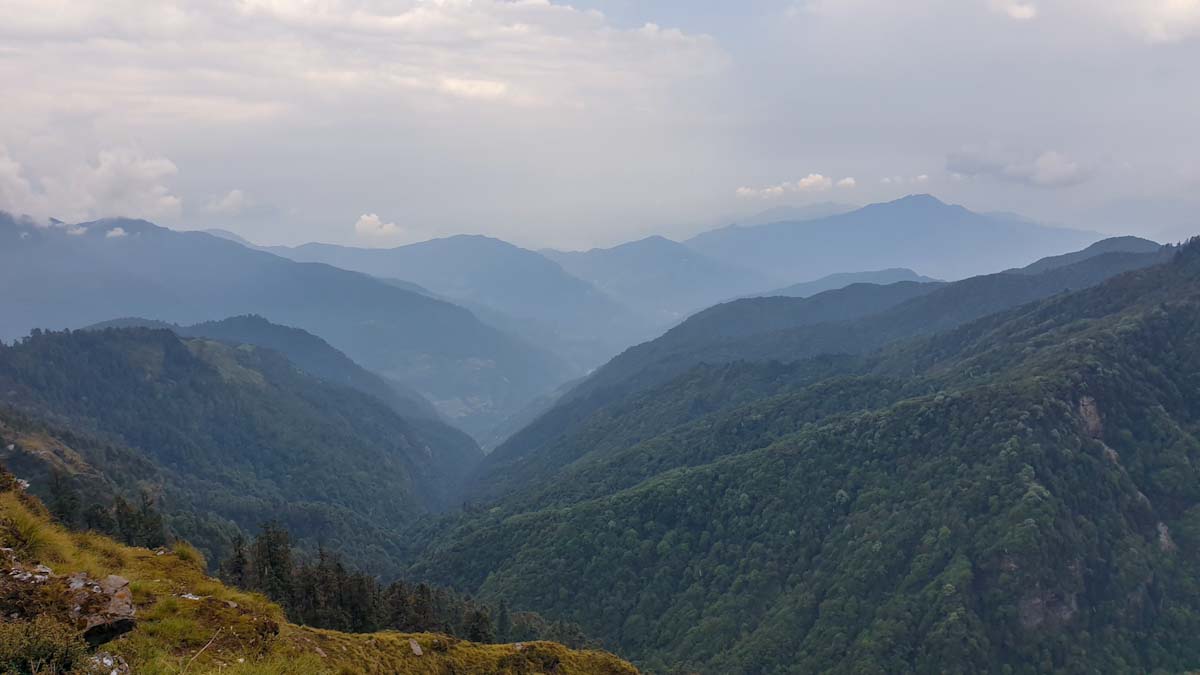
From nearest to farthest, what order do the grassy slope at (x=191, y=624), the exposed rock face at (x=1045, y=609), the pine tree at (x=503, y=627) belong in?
the grassy slope at (x=191, y=624) → the pine tree at (x=503, y=627) → the exposed rock face at (x=1045, y=609)

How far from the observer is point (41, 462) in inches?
5079

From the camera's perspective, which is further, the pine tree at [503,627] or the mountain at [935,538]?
the mountain at [935,538]

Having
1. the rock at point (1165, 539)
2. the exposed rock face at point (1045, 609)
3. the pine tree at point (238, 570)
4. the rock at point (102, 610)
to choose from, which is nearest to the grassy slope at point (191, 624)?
the rock at point (102, 610)

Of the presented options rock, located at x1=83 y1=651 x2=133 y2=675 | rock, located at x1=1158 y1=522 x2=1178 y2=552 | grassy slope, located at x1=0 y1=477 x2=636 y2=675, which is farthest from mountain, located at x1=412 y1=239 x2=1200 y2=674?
rock, located at x1=83 y1=651 x2=133 y2=675

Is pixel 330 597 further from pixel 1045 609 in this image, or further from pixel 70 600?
pixel 1045 609

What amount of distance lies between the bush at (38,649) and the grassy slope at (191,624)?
2.15 metres

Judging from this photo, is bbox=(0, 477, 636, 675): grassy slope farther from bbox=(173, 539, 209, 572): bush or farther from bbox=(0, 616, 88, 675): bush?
bbox=(0, 616, 88, 675): bush

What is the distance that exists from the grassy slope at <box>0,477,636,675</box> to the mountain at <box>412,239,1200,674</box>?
292 feet

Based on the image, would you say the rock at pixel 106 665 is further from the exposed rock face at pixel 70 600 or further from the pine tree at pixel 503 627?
the pine tree at pixel 503 627

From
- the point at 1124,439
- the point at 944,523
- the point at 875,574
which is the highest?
the point at 1124,439

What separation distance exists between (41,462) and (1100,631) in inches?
7558

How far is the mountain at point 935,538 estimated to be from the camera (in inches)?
4318

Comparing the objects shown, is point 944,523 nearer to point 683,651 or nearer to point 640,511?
point 683,651

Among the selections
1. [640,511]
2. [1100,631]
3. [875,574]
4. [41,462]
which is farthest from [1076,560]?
[41,462]
